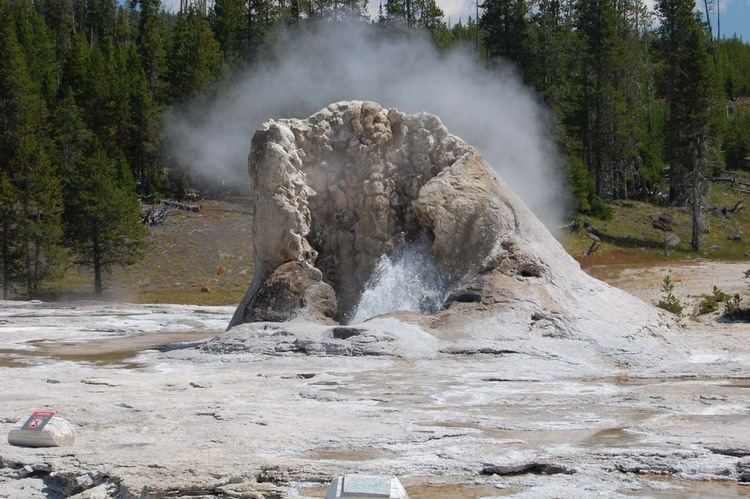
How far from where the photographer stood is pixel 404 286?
1338 centimetres

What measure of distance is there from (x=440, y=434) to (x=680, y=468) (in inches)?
67.9

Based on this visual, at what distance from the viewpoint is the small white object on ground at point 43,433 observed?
670 centimetres

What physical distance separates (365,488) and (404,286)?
329 inches

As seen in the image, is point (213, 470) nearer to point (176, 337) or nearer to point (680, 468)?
point (680, 468)

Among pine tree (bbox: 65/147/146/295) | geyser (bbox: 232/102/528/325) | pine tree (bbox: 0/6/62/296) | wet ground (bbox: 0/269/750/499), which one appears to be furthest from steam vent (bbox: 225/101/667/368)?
pine tree (bbox: 0/6/62/296)

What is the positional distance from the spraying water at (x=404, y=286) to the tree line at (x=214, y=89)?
18248mm

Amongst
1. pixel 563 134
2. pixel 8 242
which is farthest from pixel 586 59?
pixel 8 242

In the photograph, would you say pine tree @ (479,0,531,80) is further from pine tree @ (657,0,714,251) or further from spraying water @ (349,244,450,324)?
spraying water @ (349,244,450,324)

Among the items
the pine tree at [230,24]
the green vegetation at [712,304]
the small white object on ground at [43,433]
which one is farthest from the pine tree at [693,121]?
the small white object on ground at [43,433]

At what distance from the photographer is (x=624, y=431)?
734 centimetres

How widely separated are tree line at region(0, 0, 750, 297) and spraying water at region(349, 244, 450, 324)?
59.9 feet

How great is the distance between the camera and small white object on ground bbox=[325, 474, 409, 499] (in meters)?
5.02

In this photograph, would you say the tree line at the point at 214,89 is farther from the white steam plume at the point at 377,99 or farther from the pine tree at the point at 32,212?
the white steam plume at the point at 377,99

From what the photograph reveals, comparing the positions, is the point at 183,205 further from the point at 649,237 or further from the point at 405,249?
the point at 405,249
